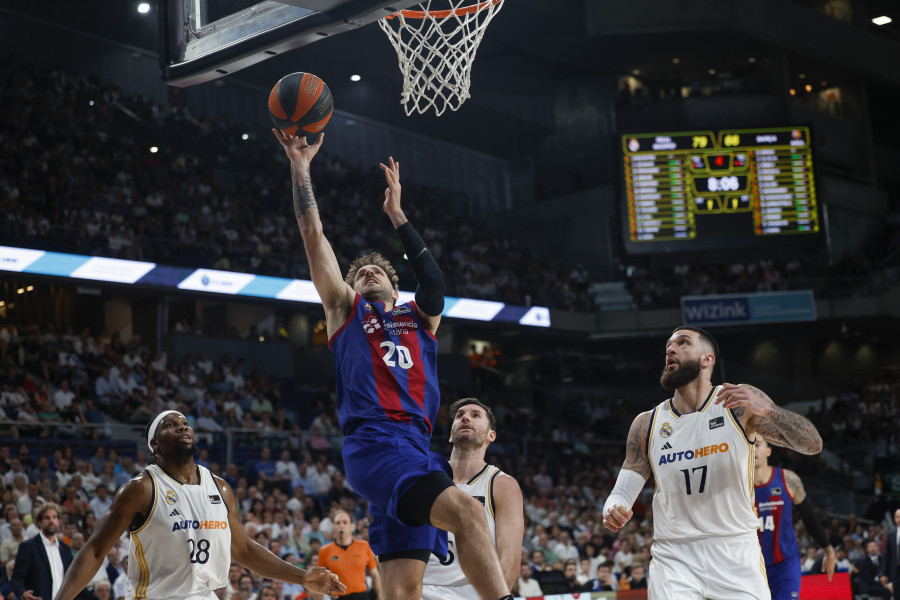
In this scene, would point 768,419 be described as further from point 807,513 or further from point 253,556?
point 807,513

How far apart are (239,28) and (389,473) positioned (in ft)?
9.73

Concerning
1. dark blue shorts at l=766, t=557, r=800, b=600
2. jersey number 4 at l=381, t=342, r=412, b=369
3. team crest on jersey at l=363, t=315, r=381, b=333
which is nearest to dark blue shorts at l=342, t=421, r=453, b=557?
jersey number 4 at l=381, t=342, r=412, b=369

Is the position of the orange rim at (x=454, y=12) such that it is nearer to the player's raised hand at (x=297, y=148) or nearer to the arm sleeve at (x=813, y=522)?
the player's raised hand at (x=297, y=148)

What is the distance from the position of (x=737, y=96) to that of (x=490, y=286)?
31.7 feet

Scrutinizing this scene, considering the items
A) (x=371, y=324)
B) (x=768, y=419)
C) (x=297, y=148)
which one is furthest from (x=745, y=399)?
(x=297, y=148)

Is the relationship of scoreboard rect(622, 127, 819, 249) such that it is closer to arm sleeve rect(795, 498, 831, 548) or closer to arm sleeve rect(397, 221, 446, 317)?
arm sleeve rect(795, 498, 831, 548)

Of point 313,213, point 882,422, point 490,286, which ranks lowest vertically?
point 882,422

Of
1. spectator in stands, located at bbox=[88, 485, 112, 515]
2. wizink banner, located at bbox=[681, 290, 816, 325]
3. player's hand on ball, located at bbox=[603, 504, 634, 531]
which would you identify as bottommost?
spectator in stands, located at bbox=[88, 485, 112, 515]

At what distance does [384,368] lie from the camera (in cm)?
441

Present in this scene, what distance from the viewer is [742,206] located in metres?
21.5

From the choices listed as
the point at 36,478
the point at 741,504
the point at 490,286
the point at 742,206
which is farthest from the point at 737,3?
the point at 741,504

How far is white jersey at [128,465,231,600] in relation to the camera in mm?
5008

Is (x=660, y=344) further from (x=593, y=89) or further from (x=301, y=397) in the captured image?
(x=301, y=397)

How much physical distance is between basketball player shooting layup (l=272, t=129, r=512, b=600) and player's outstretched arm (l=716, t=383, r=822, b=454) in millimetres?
1349
